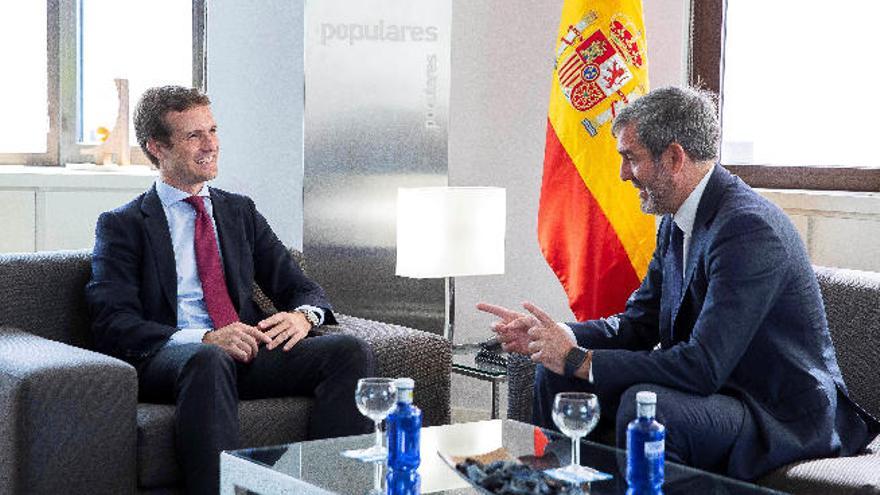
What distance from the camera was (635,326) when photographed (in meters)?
3.20

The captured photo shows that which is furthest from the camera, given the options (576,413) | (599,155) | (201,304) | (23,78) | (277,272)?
(23,78)

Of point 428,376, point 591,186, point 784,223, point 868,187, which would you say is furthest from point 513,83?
point 784,223

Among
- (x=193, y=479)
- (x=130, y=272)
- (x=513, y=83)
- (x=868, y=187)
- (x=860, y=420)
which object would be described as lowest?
(x=193, y=479)

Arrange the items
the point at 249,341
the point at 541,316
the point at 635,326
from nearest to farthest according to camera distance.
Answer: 1. the point at 541,316
2. the point at 635,326
3. the point at 249,341

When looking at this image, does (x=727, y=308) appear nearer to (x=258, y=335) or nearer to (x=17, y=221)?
(x=258, y=335)

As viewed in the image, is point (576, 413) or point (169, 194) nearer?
point (576, 413)

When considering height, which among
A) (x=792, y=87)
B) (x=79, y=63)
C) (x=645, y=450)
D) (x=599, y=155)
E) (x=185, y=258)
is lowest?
(x=645, y=450)

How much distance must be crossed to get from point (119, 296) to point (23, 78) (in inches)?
106

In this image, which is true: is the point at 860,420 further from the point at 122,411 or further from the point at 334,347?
the point at 122,411

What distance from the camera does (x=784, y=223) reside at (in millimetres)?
2807

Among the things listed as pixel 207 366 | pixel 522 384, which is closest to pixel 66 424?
pixel 207 366

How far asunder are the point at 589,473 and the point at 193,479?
1.03 metres

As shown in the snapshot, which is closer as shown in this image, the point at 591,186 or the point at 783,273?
the point at 783,273

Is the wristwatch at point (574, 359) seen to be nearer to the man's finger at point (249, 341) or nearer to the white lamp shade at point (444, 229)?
the man's finger at point (249, 341)
